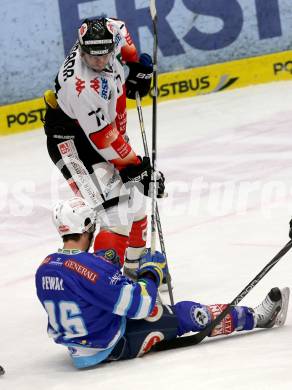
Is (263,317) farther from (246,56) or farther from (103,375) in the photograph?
(246,56)

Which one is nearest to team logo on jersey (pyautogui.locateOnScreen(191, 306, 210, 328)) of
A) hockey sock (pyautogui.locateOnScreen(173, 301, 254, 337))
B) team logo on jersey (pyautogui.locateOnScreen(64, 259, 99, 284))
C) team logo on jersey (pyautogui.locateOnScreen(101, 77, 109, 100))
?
hockey sock (pyautogui.locateOnScreen(173, 301, 254, 337))

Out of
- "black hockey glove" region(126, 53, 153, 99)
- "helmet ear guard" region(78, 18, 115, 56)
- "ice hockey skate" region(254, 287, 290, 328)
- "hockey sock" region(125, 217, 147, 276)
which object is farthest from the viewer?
"black hockey glove" region(126, 53, 153, 99)

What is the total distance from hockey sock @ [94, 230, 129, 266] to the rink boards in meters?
5.22

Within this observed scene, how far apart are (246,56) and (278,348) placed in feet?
21.4

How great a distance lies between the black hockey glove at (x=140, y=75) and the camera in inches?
223

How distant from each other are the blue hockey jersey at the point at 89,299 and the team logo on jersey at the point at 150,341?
13cm

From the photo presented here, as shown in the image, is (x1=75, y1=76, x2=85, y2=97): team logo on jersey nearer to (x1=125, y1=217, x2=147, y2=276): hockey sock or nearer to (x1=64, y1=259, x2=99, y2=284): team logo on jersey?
(x1=125, y1=217, x2=147, y2=276): hockey sock

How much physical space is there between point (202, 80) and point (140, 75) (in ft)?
15.3

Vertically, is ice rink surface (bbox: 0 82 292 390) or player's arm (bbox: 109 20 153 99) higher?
player's arm (bbox: 109 20 153 99)

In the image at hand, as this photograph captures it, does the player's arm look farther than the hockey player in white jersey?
Yes

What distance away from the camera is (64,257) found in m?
4.03

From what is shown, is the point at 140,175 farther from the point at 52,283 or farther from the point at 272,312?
the point at 52,283

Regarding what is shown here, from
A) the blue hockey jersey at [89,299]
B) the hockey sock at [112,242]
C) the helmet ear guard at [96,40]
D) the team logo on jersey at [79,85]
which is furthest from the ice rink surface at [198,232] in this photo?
the helmet ear guard at [96,40]

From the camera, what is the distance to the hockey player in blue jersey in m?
3.99
